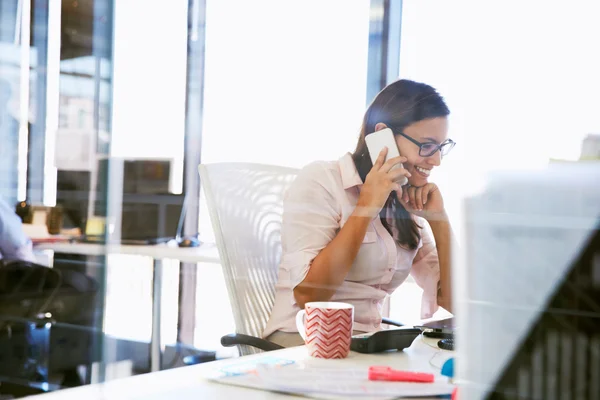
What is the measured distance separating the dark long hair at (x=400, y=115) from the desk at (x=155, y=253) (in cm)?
51

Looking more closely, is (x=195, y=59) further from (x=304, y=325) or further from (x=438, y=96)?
(x=304, y=325)

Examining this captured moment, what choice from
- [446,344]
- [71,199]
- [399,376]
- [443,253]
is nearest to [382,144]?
[443,253]

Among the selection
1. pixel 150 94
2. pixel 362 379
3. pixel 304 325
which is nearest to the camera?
pixel 362 379

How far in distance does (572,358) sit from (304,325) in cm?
57

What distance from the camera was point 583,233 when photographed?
0.42 meters

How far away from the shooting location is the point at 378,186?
1354 mm

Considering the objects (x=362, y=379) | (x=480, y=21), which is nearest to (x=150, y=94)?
(x=480, y=21)

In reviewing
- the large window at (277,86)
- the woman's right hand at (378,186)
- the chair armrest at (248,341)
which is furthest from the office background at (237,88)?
the chair armrest at (248,341)

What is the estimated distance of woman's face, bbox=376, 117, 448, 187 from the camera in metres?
1.28

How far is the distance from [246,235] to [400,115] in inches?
18.1

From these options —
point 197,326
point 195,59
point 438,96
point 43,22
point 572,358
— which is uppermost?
point 43,22

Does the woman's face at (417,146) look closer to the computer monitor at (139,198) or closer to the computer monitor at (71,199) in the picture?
the computer monitor at (139,198)

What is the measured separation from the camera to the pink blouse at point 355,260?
139 centimetres

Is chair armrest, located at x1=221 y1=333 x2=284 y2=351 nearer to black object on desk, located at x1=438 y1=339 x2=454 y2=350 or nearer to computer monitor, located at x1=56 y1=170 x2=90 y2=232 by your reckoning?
black object on desk, located at x1=438 y1=339 x2=454 y2=350
